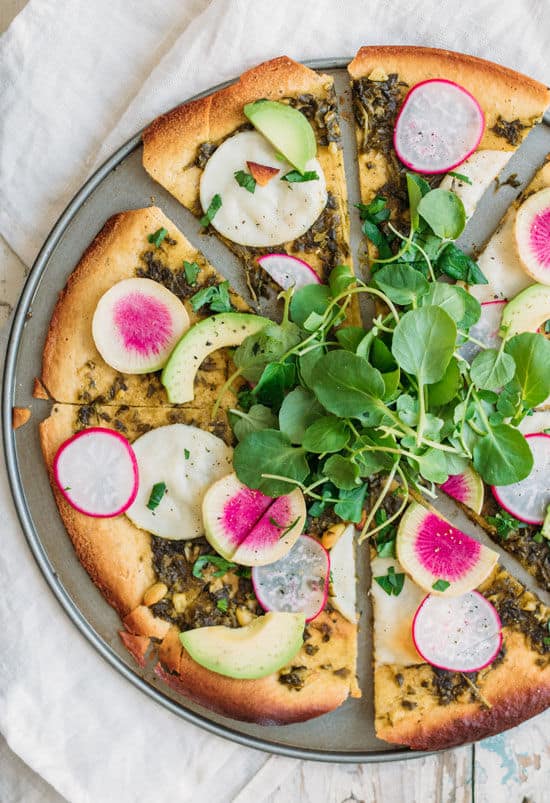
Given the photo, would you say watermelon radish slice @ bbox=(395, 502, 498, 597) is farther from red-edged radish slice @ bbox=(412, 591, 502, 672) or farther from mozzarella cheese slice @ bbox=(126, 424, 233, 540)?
mozzarella cheese slice @ bbox=(126, 424, 233, 540)

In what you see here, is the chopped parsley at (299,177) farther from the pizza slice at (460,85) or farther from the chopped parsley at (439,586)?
the chopped parsley at (439,586)

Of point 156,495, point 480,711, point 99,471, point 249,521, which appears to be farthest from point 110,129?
point 480,711

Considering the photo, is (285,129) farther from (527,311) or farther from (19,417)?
(19,417)

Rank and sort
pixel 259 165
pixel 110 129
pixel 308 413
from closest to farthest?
pixel 308 413
pixel 259 165
pixel 110 129

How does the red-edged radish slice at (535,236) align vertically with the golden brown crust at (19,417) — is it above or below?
below

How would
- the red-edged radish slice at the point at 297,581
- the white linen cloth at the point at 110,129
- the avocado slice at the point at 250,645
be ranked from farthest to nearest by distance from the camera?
the white linen cloth at the point at 110,129, the red-edged radish slice at the point at 297,581, the avocado slice at the point at 250,645

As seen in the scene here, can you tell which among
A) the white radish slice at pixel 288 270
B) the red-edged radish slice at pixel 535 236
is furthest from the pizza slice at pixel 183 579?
the red-edged radish slice at pixel 535 236
